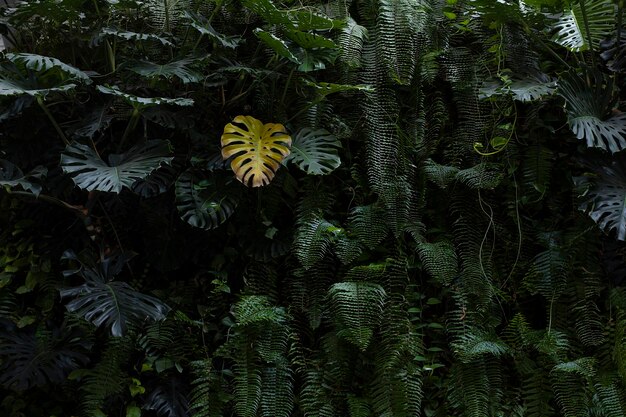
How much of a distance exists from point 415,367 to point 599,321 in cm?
91

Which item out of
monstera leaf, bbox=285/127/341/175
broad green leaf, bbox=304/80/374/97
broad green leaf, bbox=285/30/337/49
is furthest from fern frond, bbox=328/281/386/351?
broad green leaf, bbox=285/30/337/49

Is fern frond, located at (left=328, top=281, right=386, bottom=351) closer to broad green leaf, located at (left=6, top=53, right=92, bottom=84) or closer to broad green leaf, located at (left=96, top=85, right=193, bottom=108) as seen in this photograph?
broad green leaf, located at (left=96, top=85, right=193, bottom=108)

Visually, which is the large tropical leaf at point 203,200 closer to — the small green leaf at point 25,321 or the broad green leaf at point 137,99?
the broad green leaf at point 137,99

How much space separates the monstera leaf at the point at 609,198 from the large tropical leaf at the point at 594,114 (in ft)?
0.36

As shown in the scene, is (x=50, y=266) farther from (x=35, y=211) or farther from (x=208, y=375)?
(x=208, y=375)

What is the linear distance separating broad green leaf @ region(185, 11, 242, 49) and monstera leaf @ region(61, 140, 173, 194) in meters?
0.55

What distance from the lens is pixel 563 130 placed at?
3002 millimetres

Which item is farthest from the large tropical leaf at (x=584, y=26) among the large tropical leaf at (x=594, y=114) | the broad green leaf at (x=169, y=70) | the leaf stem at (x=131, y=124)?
the leaf stem at (x=131, y=124)

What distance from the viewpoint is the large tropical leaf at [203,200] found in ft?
8.67

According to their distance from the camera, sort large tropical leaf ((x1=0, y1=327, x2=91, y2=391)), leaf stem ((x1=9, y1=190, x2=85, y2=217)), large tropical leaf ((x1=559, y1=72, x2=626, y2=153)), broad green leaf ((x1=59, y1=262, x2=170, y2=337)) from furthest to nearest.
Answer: leaf stem ((x1=9, y1=190, x2=85, y2=217)) → large tropical leaf ((x1=559, y1=72, x2=626, y2=153)) → large tropical leaf ((x1=0, y1=327, x2=91, y2=391)) → broad green leaf ((x1=59, y1=262, x2=170, y2=337))

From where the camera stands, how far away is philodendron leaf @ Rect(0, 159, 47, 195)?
247 cm

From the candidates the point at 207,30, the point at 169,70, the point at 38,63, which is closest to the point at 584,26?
the point at 207,30

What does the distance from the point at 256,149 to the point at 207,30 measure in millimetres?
592

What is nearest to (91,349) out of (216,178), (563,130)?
(216,178)
